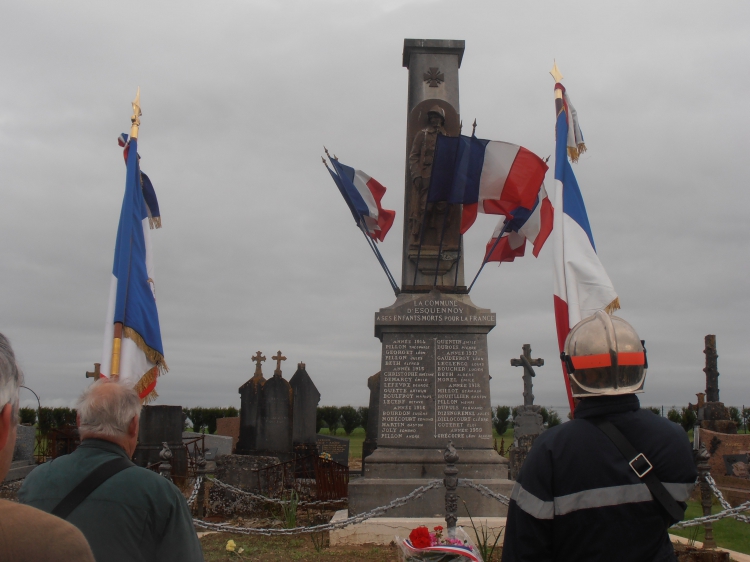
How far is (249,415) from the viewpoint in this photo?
47.6ft

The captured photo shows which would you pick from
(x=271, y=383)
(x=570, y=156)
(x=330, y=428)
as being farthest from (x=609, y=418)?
(x=330, y=428)

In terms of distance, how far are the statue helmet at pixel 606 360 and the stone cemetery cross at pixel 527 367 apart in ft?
45.1

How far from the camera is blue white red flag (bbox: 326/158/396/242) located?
9.38m

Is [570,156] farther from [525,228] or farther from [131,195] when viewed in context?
[131,195]

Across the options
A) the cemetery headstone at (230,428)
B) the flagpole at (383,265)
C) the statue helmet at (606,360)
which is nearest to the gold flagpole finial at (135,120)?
the flagpole at (383,265)

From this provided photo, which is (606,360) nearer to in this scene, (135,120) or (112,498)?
(112,498)

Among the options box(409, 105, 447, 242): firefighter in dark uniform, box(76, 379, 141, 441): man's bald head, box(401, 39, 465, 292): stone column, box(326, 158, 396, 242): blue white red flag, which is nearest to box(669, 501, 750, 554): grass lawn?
box(401, 39, 465, 292): stone column

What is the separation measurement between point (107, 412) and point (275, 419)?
39.9ft

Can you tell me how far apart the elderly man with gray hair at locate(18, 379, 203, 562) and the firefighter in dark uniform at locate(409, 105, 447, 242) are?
7.21m

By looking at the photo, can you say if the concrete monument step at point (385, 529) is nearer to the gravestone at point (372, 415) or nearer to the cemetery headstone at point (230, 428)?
the gravestone at point (372, 415)

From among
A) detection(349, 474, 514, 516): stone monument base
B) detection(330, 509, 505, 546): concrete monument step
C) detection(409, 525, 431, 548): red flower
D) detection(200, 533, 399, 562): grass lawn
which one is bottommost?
detection(200, 533, 399, 562): grass lawn

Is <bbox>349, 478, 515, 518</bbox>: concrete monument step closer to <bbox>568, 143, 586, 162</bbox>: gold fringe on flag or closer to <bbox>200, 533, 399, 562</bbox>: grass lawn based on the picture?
<bbox>200, 533, 399, 562</bbox>: grass lawn

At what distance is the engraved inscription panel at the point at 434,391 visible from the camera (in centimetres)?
813

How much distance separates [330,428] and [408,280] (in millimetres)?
29416
